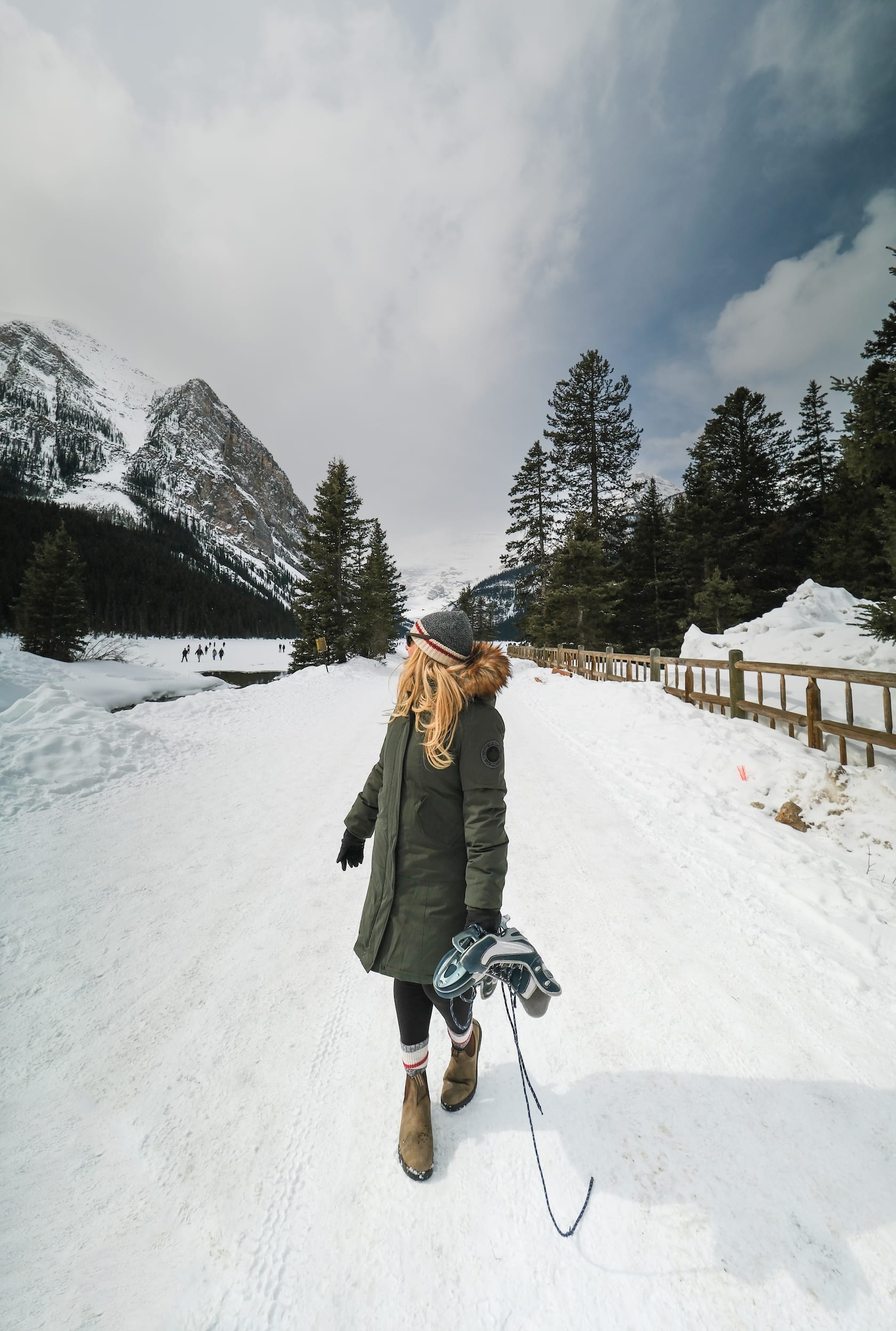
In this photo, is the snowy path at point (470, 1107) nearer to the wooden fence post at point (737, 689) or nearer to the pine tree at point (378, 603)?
the wooden fence post at point (737, 689)

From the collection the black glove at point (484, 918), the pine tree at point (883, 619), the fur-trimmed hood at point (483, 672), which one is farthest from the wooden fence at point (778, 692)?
the black glove at point (484, 918)

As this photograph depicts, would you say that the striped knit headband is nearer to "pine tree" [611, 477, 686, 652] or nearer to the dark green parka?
the dark green parka

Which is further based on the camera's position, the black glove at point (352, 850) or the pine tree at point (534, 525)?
the pine tree at point (534, 525)

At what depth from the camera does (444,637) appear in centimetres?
210

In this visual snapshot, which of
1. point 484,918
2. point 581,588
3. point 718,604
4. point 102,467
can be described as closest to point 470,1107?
point 484,918

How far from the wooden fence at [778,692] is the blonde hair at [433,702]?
5066 millimetres

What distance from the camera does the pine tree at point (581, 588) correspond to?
831 inches

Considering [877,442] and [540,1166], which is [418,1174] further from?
[877,442]

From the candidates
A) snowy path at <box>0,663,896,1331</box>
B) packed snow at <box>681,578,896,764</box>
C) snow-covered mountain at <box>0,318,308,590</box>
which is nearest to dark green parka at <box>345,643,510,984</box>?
snowy path at <box>0,663,896,1331</box>

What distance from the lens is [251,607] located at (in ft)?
330

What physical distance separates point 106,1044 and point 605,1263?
2.35m

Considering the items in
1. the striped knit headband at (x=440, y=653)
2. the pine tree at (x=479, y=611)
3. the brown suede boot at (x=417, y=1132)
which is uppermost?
the pine tree at (x=479, y=611)

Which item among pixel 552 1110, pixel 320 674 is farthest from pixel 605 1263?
pixel 320 674

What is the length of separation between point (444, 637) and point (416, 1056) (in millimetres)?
1816
